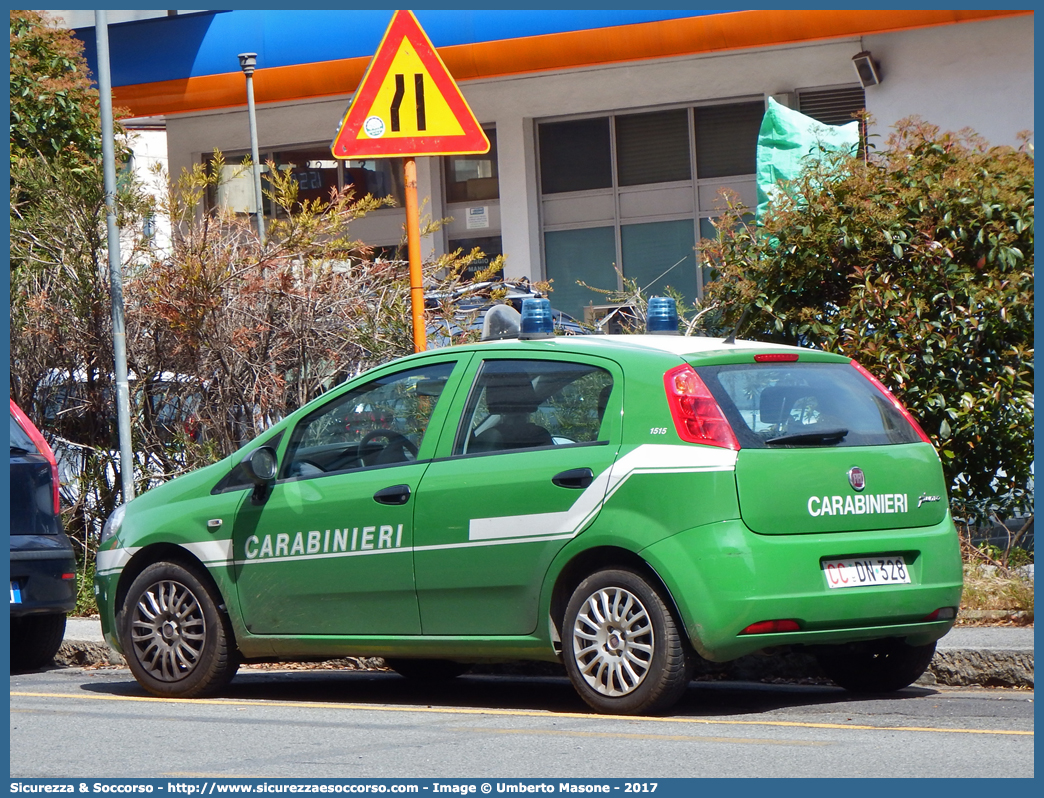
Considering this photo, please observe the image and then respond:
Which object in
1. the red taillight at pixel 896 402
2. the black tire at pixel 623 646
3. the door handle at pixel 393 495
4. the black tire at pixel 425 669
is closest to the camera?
the black tire at pixel 623 646

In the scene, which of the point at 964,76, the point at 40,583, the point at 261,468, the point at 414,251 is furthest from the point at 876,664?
the point at 964,76

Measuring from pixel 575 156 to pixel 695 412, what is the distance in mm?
15231

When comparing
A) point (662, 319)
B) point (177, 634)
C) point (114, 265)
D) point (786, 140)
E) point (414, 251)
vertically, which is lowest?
point (177, 634)

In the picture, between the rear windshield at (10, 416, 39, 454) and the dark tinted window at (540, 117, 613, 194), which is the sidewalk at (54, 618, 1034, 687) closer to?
the rear windshield at (10, 416, 39, 454)

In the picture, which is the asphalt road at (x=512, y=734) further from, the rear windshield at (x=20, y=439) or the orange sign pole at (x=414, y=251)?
the orange sign pole at (x=414, y=251)

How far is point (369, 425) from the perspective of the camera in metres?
7.20

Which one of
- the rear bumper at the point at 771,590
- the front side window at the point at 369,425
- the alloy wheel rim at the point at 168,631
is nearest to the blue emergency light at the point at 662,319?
the front side window at the point at 369,425

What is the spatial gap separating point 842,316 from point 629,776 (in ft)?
16.2

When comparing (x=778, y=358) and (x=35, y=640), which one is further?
(x=35, y=640)

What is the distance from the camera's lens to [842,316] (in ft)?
30.5

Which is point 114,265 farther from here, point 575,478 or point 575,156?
point 575,156

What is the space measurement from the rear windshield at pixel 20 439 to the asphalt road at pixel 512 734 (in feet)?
5.44

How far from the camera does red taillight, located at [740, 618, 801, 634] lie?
5938mm

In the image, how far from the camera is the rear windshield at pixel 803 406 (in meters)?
6.21
